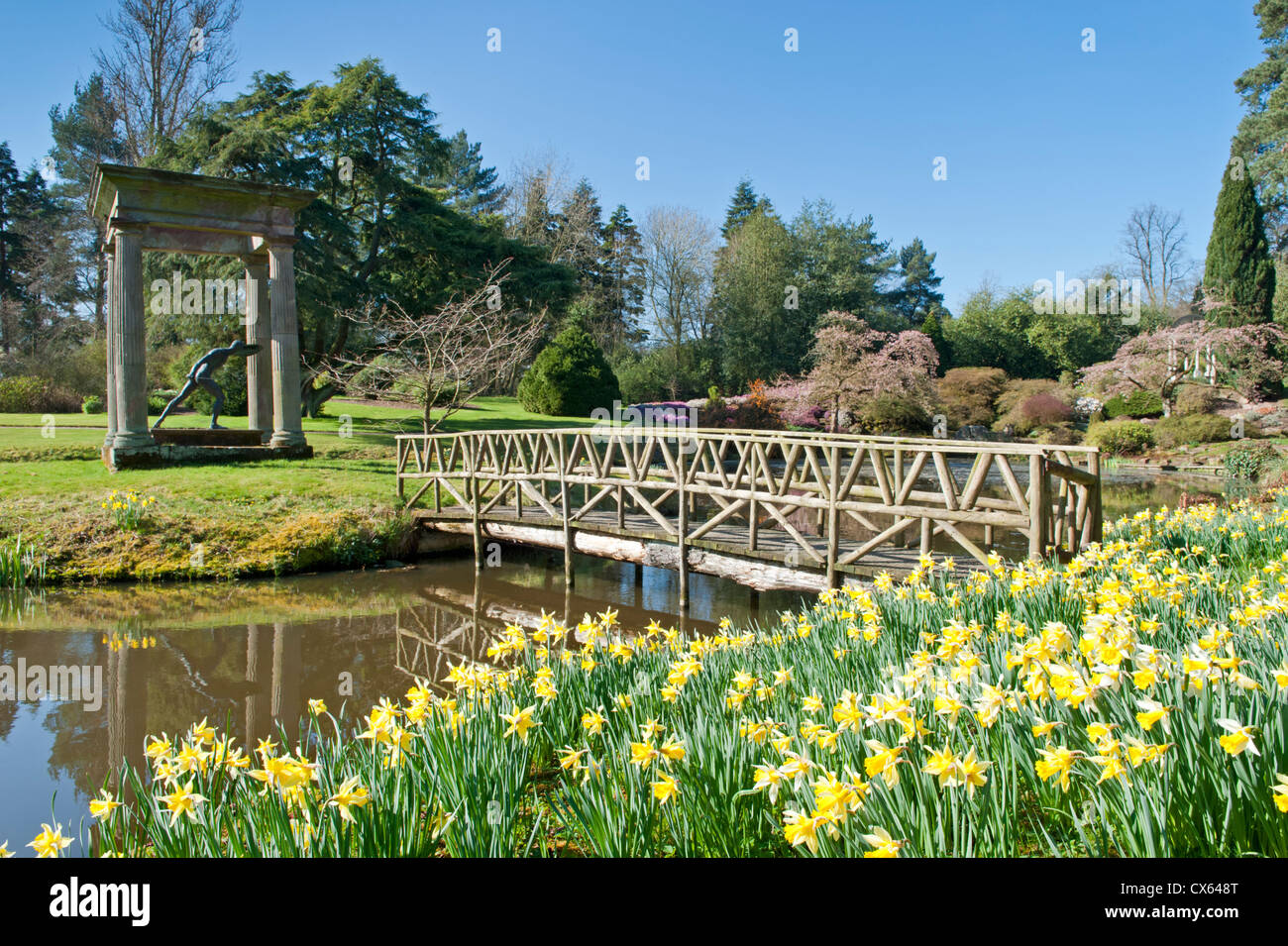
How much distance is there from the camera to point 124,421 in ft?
47.2

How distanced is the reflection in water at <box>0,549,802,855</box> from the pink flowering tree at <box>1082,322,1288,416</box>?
23.5 meters

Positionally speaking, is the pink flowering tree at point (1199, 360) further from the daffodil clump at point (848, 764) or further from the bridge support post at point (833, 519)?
the daffodil clump at point (848, 764)

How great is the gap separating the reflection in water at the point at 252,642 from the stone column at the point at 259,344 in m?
7.59

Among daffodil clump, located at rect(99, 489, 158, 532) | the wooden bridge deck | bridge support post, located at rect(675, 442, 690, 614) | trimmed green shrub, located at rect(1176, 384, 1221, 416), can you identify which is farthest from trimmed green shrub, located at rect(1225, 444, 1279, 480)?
daffodil clump, located at rect(99, 489, 158, 532)

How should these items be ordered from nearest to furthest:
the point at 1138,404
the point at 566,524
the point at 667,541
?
the point at 667,541, the point at 566,524, the point at 1138,404

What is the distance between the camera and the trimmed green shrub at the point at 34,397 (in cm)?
2278

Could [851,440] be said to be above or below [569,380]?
below

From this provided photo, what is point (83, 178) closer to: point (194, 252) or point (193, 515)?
point (194, 252)

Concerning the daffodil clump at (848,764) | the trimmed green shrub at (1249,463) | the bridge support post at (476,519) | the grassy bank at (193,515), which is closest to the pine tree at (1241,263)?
the trimmed green shrub at (1249,463)

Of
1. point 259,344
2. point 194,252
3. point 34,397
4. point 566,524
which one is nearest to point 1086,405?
point 566,524

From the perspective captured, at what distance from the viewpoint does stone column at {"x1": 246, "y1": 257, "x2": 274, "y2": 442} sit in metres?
17.5

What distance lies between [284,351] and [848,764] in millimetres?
16476

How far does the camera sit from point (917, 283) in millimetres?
54250
